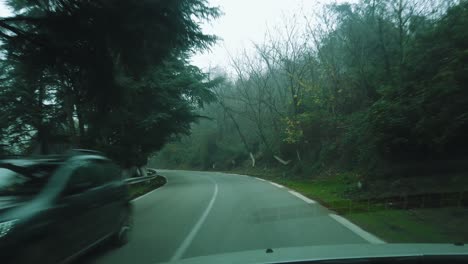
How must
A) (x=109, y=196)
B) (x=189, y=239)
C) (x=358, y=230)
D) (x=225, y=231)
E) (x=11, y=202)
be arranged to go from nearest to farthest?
(x=11, y=202), (x=109, y=196), (x=189, y=239), (x=358, y=230), (x=225, y=231)

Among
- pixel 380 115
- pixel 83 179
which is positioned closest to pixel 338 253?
pixel 83 179

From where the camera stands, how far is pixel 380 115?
13711 millimetres

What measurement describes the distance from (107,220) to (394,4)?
1965 centimetres

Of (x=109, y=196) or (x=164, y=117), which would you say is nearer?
(x=109, y=196)

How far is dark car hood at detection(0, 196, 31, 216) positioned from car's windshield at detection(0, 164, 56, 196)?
166 mm

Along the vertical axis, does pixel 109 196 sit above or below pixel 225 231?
above

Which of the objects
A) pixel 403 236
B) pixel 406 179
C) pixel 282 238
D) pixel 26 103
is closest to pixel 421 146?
pixel 406 179

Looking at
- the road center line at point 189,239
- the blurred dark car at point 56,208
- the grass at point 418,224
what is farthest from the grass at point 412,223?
the blurred dark car at point 56,208

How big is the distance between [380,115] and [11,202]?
11.7 meters

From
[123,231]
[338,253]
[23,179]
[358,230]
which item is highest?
[23,179]

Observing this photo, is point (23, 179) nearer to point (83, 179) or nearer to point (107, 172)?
point (83, 179)

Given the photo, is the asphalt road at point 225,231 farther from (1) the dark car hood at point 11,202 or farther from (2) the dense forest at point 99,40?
(2) the dense forest at point 99,40

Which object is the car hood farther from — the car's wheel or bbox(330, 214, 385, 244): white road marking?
the car's wheel

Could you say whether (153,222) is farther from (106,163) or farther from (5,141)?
(5,141)
